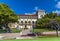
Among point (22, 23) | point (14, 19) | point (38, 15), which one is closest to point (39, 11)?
point (38, 15)

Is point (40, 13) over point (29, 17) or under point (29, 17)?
over

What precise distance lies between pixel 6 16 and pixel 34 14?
96.5 m

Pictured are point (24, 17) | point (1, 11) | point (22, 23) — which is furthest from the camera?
point (24, 17)

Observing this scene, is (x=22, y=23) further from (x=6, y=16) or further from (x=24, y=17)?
(x=6, y=16)

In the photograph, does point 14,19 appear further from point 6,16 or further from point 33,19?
point 33,19

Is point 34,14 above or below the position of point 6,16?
above

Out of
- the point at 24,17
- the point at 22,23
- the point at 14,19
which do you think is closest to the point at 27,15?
the point at 24,17

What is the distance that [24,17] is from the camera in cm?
14750

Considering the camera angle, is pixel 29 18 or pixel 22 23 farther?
pixel 29 18

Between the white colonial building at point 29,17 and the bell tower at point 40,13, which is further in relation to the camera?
the white colonial building at point 29,17

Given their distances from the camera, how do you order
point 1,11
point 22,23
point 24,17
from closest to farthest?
point 1,11 → point 22,23 → point 24,17

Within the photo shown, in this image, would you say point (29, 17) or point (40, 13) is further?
point (29, 17)

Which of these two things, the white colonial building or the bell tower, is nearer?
the bell tower

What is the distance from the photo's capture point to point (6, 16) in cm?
5775
